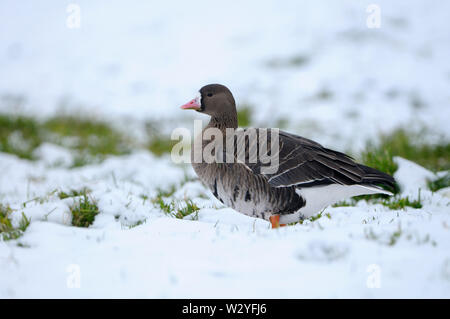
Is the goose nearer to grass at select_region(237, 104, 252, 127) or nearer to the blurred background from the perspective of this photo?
the blurred background

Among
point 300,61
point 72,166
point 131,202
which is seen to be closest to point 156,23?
point 300,61

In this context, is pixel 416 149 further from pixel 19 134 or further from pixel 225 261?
pixel 19 134

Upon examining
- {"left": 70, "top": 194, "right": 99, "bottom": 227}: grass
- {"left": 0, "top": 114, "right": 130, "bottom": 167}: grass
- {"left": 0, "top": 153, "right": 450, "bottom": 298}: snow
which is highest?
{"left": 0, "top": 114, "right": 130, "bottom": 167}: grass

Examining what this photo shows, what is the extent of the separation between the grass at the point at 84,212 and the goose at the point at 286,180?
43.0 inches

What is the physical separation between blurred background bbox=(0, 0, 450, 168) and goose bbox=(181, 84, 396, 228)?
3.69 meters

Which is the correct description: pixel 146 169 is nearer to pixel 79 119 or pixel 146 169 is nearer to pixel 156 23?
pixel 79 119

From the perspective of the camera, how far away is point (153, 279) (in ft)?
8.30

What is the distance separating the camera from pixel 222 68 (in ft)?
39.8

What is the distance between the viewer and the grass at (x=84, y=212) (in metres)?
3.92

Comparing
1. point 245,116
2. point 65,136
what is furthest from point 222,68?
point 65,136

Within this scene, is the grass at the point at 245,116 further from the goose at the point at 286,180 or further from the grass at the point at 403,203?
the goose at the point at 286,180

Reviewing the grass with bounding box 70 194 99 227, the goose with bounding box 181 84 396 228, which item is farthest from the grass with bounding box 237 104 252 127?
the grass with bounding box 70 194 99 227

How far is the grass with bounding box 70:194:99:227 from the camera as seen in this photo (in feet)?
12.8

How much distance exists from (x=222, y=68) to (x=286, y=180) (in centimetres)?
893
